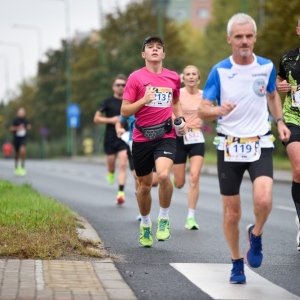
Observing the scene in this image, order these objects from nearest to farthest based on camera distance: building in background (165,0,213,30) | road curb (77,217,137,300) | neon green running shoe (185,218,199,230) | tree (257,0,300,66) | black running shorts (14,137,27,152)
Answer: road curb (77,217,137,300)
neon green running shoe (185,218,199,230)
black running shorts (14,137,27,152)
tree (257,0,300,66)
building in background (165,0,213,30)

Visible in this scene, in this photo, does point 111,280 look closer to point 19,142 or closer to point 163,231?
point 163,231

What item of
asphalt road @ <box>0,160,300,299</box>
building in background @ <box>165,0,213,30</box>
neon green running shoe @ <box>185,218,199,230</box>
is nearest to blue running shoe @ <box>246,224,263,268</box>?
asphalt road @ <box>0,160,300,299</box>

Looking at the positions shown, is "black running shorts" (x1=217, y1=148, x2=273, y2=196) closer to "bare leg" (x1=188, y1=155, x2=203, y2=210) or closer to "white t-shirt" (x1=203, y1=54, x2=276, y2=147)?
"white t-shirt" (x1=203, y1=54, x2=276, y2=147)

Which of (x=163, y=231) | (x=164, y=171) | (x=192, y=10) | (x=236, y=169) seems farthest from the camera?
(x=192, y=10)

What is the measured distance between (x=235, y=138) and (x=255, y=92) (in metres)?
0.38

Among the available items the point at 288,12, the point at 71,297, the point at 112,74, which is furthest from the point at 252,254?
the point at 112,74

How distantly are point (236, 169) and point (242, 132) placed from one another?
29cm

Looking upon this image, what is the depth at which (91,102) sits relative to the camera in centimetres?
6481

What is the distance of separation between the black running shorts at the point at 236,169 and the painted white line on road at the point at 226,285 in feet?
2.33

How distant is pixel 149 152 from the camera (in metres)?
9.98

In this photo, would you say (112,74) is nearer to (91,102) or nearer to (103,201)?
(91,102)

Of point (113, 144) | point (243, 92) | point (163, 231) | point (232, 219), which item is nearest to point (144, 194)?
point (163, 231)

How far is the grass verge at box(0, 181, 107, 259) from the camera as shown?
28.1ft

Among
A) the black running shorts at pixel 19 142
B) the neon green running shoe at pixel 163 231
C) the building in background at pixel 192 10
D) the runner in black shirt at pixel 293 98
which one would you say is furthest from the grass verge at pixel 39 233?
the building in background at pixel 192 10
